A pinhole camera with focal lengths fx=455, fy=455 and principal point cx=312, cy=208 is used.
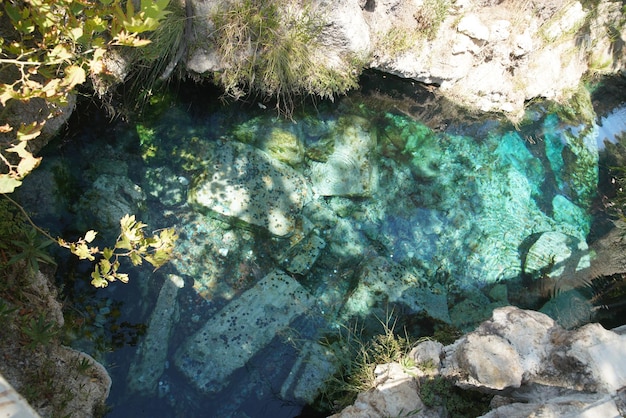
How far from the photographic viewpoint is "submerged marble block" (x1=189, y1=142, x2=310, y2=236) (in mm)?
4320

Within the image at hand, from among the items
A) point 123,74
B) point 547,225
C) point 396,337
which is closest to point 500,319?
point 396,337

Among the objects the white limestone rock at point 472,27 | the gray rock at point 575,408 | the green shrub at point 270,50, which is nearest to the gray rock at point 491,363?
the gray rock at point 575,408

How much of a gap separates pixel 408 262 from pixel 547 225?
190 cm

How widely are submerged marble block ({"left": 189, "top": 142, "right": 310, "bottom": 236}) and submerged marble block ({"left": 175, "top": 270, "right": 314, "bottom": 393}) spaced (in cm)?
58

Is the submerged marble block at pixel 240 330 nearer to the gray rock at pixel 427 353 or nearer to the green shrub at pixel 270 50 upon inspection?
the gray rock at pixel 427 353

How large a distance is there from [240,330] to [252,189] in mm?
1350

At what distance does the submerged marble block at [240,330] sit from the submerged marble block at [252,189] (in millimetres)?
576

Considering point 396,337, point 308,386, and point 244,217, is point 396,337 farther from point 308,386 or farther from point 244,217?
point 244,217

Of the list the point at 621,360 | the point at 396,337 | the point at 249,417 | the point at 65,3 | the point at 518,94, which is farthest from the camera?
the point at 518,94

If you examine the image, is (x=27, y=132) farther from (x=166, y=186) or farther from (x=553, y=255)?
(x=553, y=255)

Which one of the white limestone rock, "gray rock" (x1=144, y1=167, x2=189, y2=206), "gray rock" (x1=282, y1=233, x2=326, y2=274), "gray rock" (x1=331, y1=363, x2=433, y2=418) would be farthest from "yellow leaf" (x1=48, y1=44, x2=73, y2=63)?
the white limestone rock

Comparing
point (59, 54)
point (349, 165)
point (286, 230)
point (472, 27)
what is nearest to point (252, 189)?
point (286, 230)

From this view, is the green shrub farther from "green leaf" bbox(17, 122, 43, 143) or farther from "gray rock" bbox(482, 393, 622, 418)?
"gray rock" bbox(482, 393, 622, 418)

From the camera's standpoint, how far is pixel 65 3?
2053 mm
